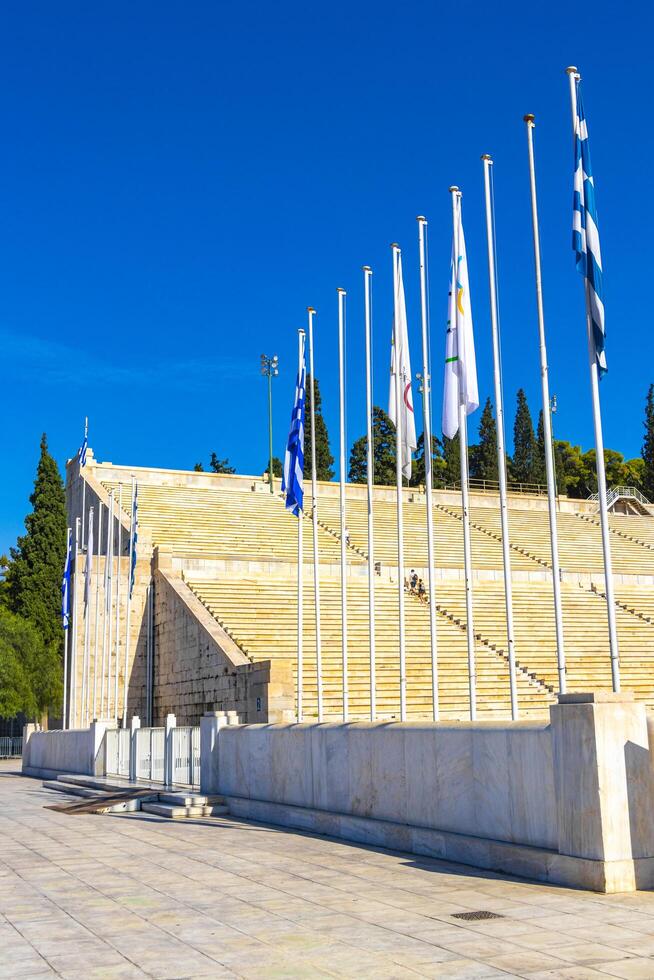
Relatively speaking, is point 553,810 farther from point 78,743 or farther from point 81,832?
point 78,743

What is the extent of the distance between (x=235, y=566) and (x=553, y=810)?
25.9m

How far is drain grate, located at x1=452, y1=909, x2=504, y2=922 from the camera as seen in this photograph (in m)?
8.02

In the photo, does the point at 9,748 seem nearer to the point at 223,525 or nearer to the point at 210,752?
the point at 223,525

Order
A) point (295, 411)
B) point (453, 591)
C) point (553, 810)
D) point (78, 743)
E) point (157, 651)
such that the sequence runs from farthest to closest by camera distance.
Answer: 1. point (453, 591)
2. point (157, 651)
3. point (78, 743)
4. point (295, 411)
5. point (553, 810)

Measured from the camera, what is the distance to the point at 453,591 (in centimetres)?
3572

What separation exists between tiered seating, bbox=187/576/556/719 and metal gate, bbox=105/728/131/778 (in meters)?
4.24

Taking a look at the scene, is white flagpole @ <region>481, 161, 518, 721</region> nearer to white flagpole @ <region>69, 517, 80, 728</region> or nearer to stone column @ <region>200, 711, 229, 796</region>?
stone column @ <region>200, 711, 229, 796</region>

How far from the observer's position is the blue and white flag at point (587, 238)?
1162cm

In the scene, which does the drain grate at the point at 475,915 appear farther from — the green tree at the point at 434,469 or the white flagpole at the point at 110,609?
Answer: the green tree at the point at 434,469

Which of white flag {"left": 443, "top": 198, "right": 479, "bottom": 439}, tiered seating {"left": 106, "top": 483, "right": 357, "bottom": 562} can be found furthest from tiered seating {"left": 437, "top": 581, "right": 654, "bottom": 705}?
white flag {"left": 443, "top": 198, "right": 479, "bottom": 439}

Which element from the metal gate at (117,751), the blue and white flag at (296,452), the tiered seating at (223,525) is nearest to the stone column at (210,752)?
the blue and white flag at (296,452)

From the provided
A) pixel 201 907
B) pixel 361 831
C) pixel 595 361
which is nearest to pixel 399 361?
pixel 595 361

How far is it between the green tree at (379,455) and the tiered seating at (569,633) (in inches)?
1446

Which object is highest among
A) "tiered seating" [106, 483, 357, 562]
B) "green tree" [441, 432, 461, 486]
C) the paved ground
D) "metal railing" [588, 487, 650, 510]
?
"green tree" [441, 432, 461, 486]
